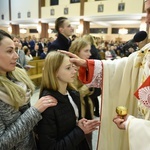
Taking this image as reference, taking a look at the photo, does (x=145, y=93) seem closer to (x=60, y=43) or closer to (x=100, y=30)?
(x=60, y=43)

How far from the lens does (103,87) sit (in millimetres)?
1393

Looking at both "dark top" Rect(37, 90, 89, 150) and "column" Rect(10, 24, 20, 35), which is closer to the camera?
"dark top" Rect(37, 90, 89, 150)

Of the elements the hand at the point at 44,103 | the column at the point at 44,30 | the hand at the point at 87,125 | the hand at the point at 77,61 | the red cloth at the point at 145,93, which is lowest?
the hand at the point at 87,125

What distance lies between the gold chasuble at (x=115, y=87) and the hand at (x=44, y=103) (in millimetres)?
404

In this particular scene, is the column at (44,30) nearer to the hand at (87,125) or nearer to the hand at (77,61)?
the hand at (77,61)

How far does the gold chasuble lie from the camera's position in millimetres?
1347

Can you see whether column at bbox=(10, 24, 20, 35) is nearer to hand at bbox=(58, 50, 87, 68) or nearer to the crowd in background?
the crowd in background

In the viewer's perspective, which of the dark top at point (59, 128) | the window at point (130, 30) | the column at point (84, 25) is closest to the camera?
the dark top at point (59, 128)

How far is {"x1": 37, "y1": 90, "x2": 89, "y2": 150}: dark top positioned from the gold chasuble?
0.25 m

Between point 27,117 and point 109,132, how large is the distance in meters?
0.69

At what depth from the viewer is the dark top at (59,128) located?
1.15m

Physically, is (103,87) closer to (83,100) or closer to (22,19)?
(83,100)

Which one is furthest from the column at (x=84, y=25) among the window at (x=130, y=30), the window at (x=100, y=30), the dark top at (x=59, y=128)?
the dark top at (x=59, y=128)

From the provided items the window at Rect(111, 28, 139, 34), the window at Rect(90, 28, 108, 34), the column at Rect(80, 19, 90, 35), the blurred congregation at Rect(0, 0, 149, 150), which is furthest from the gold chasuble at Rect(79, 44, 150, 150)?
the window at Rect(90, 28, 108, 34)
